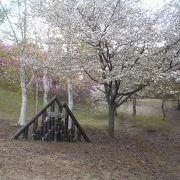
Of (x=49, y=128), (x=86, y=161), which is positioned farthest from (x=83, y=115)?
(x=86, y=161)

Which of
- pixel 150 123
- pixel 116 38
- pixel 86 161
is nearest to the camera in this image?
pixel 86 161

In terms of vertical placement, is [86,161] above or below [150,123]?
below

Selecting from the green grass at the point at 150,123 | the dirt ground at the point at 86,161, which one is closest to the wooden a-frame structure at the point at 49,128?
the dirt ground at the point at 86,161

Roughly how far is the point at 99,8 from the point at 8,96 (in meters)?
22.1

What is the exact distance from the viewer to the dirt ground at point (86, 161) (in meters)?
10.7

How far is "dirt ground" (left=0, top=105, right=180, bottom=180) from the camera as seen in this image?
1070 cm

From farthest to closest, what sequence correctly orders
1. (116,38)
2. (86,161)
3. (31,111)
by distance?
(31,111) < (116,38) < (86,161)

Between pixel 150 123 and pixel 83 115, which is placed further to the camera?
pixel 83 115

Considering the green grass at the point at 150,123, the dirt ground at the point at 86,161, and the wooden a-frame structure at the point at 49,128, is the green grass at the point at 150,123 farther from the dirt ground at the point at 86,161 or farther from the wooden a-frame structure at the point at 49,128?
the wooden a-frame structure at the point at 49,128

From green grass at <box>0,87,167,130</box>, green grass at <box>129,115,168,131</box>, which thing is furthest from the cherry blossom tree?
green grass at <box>129,115,168,131</box>

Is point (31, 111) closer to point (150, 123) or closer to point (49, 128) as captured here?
point (150, 123)

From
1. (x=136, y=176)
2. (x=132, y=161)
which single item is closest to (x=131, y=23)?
(x=132, y=161)

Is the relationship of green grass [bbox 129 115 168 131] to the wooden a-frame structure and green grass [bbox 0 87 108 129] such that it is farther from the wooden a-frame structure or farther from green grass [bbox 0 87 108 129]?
the wooden a-frame structure

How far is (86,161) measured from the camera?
41.2ft
